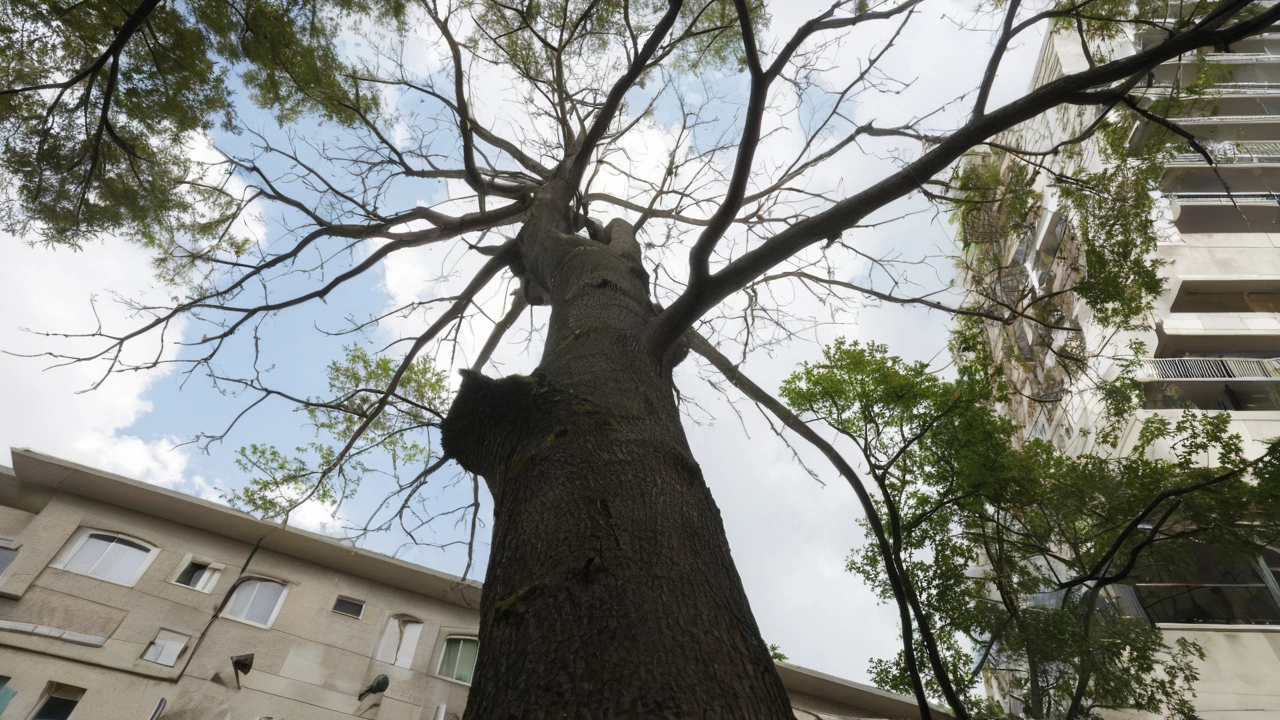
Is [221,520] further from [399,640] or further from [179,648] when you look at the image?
[399,640]

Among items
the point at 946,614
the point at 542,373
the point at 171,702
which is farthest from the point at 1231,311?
the point at 171,702

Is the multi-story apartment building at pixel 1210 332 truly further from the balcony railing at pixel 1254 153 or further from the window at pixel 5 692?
the window at pixel 5 692

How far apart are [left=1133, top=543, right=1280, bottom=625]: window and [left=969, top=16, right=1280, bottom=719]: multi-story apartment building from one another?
0.02 metres

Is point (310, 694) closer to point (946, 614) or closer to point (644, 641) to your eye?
point (946, 614)

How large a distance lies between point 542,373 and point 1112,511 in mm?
8509

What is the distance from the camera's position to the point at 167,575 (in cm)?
969

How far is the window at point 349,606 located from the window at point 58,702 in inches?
119

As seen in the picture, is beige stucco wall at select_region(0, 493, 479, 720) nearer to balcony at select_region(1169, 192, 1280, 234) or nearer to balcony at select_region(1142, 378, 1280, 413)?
balcony at select_region(1142, 378, 1280, 413)

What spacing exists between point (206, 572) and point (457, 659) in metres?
3.80

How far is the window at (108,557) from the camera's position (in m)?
9.31

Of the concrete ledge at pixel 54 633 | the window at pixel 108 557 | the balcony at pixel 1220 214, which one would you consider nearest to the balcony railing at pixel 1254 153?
the balcony at pixel 1220 214

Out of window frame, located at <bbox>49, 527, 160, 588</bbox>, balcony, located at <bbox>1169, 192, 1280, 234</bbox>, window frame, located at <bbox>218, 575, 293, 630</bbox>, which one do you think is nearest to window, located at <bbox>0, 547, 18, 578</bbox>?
window frame, located at <bbox>49, 527, 160, 588</bbox>

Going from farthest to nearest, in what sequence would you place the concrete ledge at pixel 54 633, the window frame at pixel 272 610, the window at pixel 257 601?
the window at pixel 257 601 → the window frame at pixel 272 610 → the concrete ledge at pixel 54 633

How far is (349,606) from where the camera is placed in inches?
412
